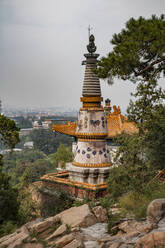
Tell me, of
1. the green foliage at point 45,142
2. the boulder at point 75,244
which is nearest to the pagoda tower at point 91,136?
the boulder at point 75,244

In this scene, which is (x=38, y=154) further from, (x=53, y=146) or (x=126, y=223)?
(x=126, y=223)

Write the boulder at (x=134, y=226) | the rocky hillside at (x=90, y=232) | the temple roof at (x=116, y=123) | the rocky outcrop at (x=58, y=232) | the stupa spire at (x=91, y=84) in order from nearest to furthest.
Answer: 1. the rocky hillside at (x=90, y=232)
2. the boulder at (x=134, y=226)
3. the rocky outcrop at (x=58, y=232)
4. the stupa spire at (x=91, y=84)
5. the temple roof at (x=116, y=123)

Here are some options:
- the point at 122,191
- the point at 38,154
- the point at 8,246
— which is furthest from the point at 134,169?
the point at 38,154

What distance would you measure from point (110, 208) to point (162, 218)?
2351 millimetres

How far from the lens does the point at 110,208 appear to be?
28.5 feet

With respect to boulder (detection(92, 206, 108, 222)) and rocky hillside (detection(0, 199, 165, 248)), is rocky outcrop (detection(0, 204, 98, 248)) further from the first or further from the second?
boulder (detection(92, 206, 108, 222))

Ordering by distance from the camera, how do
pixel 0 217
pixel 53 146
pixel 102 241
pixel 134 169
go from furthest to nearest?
pixel 53 146
pixel 0 217
pixel 134 169
pixel 102 241

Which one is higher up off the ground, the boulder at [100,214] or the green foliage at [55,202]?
the boulder at [100,214]

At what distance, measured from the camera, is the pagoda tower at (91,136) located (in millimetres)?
11742

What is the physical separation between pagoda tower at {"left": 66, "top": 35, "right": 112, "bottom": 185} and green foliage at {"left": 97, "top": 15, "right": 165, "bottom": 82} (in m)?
3.83

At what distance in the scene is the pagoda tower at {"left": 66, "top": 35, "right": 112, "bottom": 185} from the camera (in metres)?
11.7

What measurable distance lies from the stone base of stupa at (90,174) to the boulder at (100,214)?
11.8ft

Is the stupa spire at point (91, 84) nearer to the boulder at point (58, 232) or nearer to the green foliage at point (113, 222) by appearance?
the green foliage at point (113, 222)

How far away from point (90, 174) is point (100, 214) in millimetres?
3922
